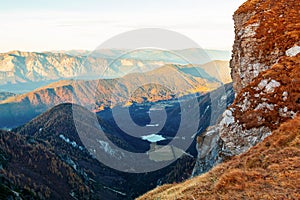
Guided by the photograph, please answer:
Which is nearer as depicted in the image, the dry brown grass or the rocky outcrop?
the dry brown grass

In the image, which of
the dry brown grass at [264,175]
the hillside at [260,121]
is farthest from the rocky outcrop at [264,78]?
the dry brown grass at [264,175]

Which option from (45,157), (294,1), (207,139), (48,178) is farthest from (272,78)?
(45,157)

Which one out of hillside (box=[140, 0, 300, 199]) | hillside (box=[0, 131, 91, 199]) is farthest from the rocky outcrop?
hillside (box=[0, 131, 91, 199])

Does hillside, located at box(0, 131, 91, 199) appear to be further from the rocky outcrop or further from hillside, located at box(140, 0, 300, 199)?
the rocky outcrop

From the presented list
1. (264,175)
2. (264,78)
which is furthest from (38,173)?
(264,175)

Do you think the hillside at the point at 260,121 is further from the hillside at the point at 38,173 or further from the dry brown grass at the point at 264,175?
the hillside at the point at 38,173

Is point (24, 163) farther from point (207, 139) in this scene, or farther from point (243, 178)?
point (243, 178)
